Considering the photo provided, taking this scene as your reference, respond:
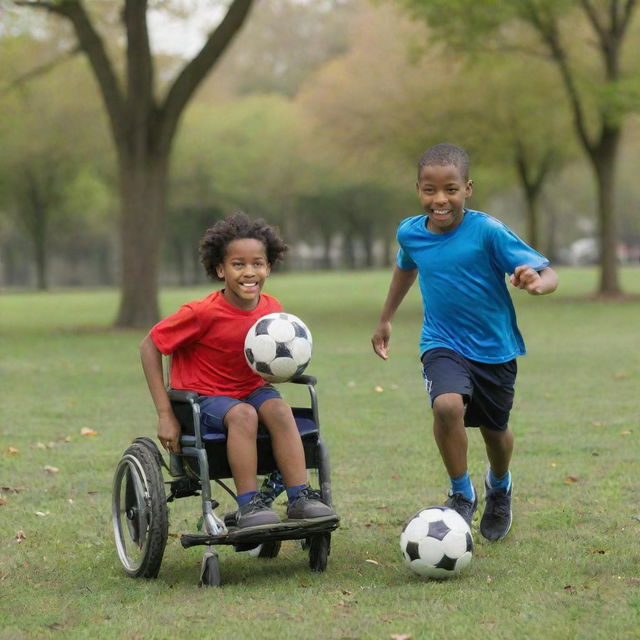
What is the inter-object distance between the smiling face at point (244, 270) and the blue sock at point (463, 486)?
1.29 metres

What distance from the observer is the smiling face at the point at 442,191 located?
5.49 m

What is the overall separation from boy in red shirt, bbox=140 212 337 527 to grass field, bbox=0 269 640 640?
419 millimetres

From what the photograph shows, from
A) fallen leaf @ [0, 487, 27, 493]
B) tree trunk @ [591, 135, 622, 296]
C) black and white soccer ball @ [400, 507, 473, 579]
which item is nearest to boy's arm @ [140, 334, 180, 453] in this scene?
black and white soccer ball @ [400, 507, 473, 579]

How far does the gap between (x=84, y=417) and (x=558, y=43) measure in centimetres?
1967

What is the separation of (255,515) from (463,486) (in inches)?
46.4

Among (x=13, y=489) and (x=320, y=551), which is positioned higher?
(x=320, y=551)

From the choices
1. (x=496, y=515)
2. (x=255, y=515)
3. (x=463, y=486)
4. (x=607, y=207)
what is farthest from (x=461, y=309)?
(x=607, y=207)

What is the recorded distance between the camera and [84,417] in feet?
34.6

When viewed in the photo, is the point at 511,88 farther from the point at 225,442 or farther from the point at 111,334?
the point at 225,442

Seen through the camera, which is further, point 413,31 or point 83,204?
point 83,204

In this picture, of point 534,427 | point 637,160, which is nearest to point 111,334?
point 534,427

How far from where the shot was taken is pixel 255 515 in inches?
197

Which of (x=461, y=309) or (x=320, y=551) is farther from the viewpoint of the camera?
(x=461, y=309)

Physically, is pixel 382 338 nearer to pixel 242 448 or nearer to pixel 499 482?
pixel 499 482
